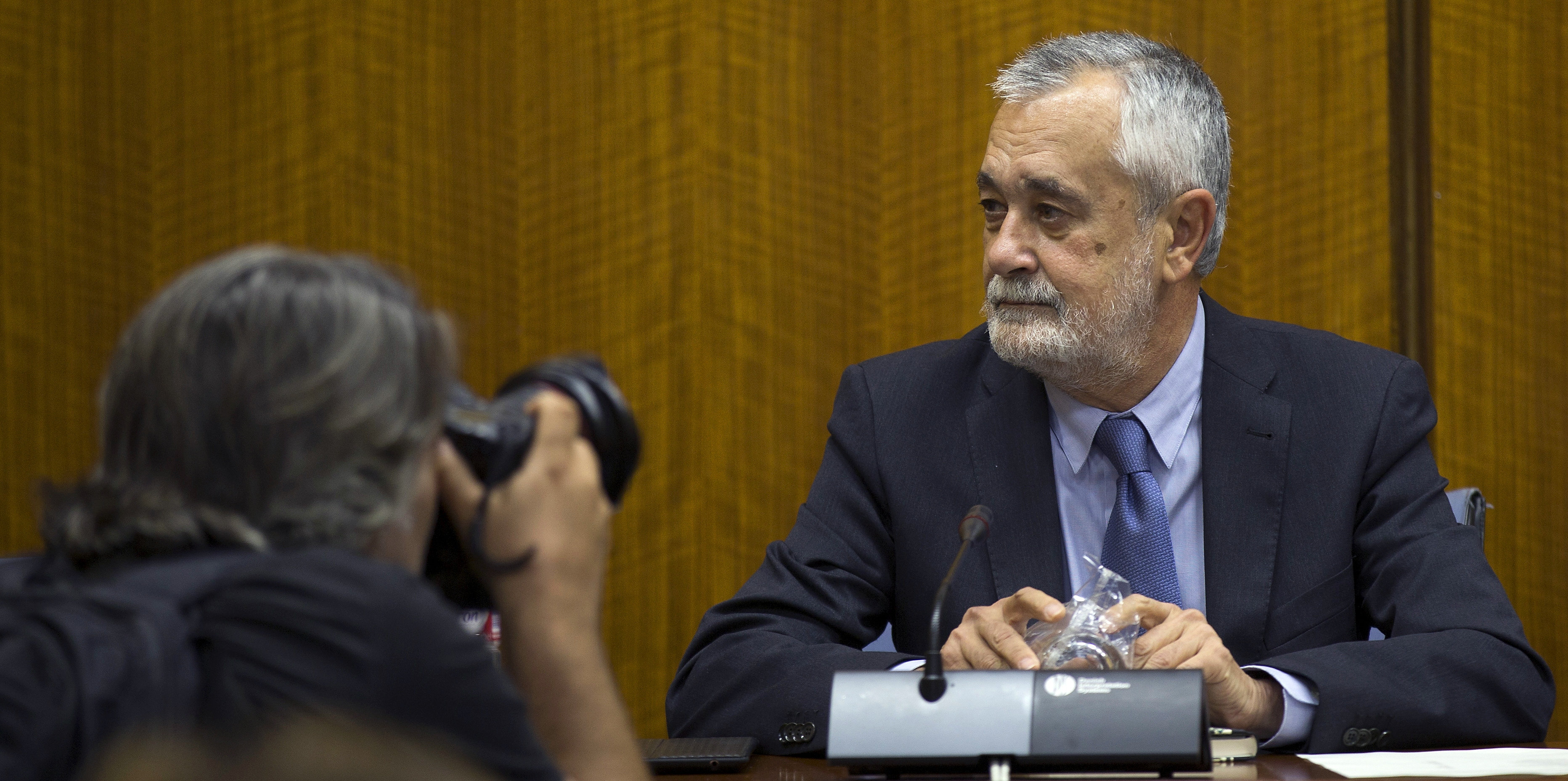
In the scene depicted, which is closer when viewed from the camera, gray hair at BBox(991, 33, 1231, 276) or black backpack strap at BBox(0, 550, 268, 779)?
black backpack strap at BBox(0, 550, 268, 779)

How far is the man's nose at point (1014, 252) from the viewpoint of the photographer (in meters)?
2.05

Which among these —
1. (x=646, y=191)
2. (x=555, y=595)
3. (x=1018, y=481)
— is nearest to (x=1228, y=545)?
(x=1018, y=481)

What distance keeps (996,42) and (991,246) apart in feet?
2.79

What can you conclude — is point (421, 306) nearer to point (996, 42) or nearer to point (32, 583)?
point (32, 583)

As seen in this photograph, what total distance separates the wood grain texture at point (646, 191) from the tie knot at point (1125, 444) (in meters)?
0.78

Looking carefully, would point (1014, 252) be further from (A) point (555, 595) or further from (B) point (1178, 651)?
(A) point (555, 595)

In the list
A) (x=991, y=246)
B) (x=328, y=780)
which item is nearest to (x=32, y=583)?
(x=328, y=780)

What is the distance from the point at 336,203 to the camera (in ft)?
9.20

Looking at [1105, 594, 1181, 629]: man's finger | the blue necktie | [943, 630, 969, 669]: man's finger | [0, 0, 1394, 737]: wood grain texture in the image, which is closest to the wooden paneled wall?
[0, 0, 1394, 737]: wood grain texture

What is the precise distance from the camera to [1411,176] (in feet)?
8.95

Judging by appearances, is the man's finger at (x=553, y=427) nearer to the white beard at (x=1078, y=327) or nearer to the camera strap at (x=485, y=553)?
the camera strap at (x=485, y=553)

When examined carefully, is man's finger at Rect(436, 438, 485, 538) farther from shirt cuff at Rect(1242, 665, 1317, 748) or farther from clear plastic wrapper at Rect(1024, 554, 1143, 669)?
shirt cuff at Rect(1242, 665, 1317, 748)

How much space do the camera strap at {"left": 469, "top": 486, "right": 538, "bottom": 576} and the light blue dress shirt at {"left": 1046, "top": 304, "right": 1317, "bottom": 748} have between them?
3.55 feet

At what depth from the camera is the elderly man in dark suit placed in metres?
1.92
